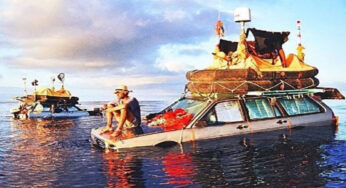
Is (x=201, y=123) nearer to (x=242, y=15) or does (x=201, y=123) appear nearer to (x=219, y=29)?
(x=242, y=15)

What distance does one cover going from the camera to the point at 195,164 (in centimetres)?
802

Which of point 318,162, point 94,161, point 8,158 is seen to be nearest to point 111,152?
point 94,161

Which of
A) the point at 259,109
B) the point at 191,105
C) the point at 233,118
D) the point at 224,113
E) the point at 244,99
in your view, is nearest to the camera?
the point at 224,113

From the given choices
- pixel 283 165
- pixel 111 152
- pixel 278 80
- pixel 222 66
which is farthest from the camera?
pixel 222 66

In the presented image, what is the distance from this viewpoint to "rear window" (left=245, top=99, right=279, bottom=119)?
1095 centimetres

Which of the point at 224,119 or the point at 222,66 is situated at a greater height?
the point at 222,66

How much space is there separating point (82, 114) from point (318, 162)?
82.3ft

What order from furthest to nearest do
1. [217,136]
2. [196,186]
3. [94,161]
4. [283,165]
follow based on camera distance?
[217,136], [94,161], [283,165], [196,186]

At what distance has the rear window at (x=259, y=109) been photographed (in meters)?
11.0

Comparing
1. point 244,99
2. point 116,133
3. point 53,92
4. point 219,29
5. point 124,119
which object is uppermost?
point 219,29

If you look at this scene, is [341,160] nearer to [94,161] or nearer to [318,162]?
[318,162]

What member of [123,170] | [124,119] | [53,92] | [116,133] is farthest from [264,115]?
[53,92]

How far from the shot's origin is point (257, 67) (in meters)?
12.4

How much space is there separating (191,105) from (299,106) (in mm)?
3774
